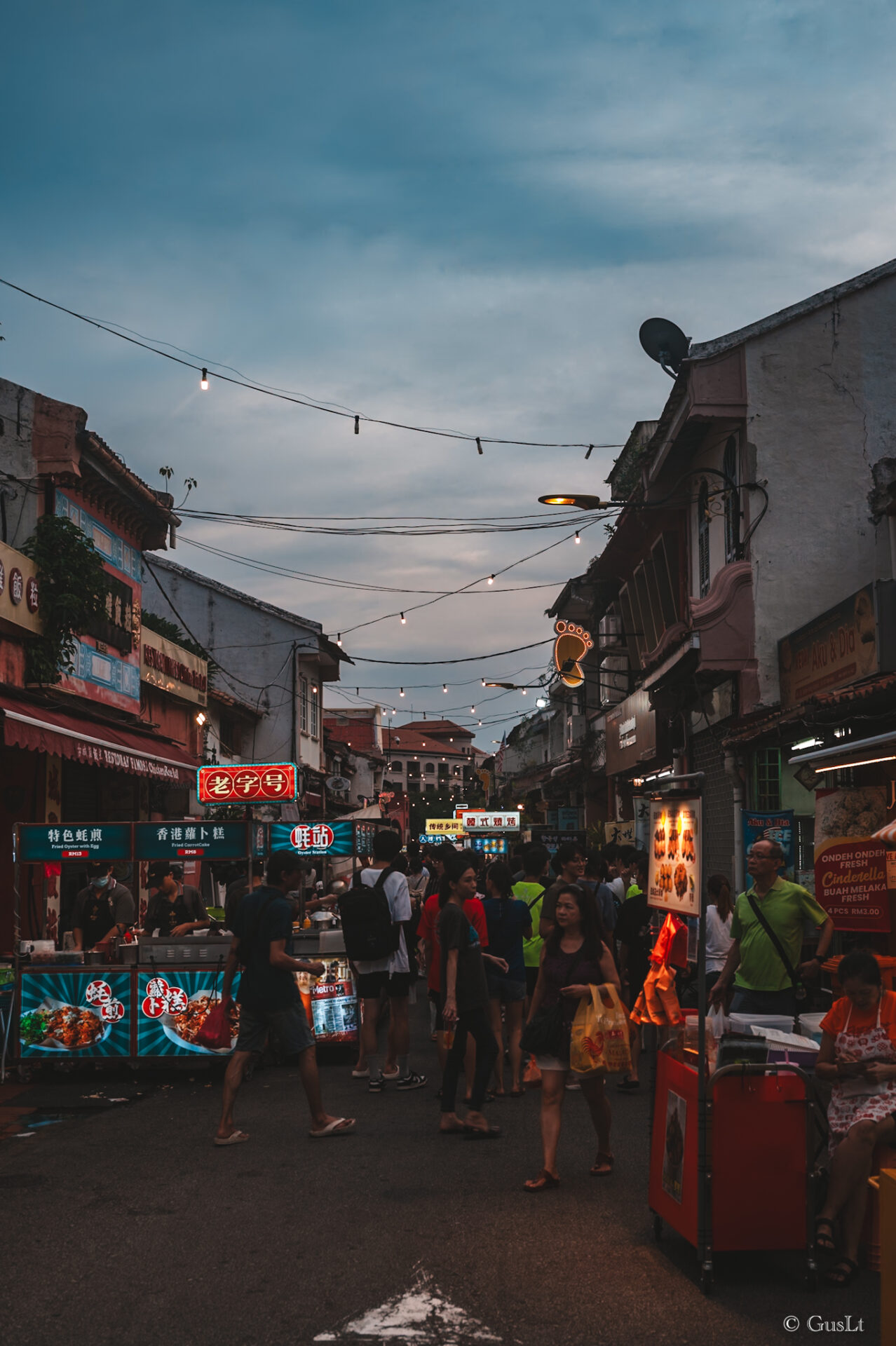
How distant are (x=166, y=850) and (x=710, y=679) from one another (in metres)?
9.77

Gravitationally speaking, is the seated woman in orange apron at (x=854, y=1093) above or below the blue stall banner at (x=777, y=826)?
below

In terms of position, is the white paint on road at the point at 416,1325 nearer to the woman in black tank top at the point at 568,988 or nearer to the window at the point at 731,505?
the woman in black tank top at the point at 568,988

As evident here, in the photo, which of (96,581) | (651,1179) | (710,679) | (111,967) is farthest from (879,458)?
(651,1179)

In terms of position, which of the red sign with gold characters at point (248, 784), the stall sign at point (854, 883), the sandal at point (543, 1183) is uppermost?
the red sign with gold characters at point (248, 784)

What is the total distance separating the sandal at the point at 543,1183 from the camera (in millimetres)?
6633

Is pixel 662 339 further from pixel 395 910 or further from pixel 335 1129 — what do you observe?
pixel 335 1129

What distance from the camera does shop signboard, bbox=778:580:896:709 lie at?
12.9 m

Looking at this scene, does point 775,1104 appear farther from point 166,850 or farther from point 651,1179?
point 166,850

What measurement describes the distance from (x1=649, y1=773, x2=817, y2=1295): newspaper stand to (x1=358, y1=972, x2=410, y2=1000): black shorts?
186 inches

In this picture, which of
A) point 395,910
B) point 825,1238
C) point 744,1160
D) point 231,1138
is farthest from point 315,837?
point 825,1238

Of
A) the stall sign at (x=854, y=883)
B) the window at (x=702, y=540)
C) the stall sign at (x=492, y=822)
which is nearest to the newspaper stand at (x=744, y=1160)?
the stall sign at (x=854, y=883)

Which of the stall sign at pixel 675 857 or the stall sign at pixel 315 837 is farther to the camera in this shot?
the stall sign at pixel 315 837

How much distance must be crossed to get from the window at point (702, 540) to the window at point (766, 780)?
134 inches

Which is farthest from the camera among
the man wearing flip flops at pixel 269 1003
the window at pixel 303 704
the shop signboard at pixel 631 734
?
the window at pixel 303 704
